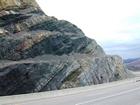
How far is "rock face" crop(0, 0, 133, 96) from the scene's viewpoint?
91.6 feet

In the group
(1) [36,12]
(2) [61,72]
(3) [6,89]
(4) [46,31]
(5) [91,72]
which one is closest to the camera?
(3) [6,89]

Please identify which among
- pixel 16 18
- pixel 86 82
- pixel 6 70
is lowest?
pixel 86 82

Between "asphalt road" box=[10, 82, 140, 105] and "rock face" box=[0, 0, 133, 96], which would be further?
"rock face" box=[0, 0, 133, 96]

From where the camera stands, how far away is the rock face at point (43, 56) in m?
27.9

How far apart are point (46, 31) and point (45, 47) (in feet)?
11.1

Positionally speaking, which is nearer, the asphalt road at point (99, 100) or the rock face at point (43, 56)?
the asphalt road at point (99, 100)

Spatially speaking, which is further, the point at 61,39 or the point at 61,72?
the point at 61,39

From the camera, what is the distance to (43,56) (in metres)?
32.8

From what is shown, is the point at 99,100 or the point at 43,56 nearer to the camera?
the point at 99,100

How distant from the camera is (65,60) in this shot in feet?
105

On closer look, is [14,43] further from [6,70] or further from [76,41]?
[76,41]

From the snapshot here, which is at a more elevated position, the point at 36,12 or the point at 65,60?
the point at 36,12

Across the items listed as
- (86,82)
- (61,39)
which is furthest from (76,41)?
(86,82)

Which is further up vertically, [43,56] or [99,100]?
[99,100]
